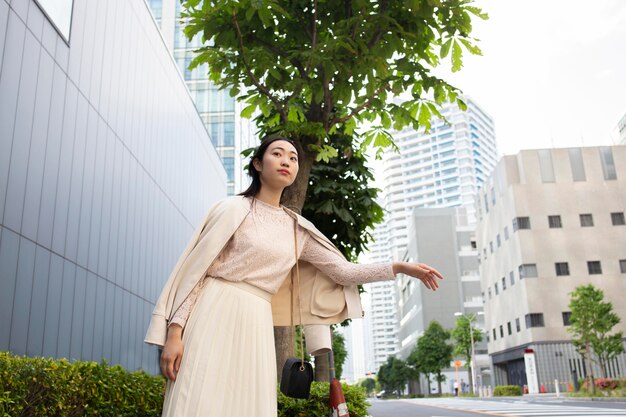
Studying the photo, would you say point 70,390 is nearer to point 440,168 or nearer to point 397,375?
point 397,375

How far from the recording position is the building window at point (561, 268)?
139 feet

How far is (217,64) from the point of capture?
5.13m

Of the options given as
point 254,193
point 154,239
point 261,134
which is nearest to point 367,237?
point 261,134

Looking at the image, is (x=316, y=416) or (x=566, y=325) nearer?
(x=316, y=416)

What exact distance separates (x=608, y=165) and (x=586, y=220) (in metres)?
4.74

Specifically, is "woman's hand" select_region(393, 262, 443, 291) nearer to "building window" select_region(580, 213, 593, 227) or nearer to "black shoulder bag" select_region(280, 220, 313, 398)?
"black shoulder bag" select_region(280, 220, 313, 398)

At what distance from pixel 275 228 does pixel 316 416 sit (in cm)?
196

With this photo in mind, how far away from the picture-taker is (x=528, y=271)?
4256cm

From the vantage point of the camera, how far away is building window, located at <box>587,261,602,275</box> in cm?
4225

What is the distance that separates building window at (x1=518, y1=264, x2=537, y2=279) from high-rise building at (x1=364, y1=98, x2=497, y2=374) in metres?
101

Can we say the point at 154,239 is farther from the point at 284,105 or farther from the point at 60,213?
the point at 284,105

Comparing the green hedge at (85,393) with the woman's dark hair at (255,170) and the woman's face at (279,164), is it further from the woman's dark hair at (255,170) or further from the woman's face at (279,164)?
the woman's face at (279,164)

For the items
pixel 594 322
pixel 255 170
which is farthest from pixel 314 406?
pixel 594 322

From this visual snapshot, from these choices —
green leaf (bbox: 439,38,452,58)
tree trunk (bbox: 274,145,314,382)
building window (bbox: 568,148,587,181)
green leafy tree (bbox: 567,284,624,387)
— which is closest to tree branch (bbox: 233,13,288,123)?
tree trunk (bbox: 274,145,314,382)
